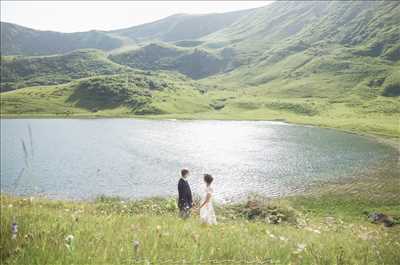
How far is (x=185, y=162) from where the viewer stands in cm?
7531

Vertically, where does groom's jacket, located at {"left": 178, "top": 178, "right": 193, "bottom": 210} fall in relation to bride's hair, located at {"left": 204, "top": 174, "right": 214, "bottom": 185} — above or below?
below

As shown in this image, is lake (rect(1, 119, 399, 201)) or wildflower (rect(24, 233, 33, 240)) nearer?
wildflower (rect(24, 233, 33, 240))

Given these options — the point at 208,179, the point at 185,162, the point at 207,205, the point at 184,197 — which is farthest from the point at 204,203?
the point at 185,162

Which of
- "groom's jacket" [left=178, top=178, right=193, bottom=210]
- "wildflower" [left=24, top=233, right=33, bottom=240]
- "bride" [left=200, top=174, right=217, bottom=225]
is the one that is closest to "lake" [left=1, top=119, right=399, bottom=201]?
"groom's jacket" [left=178, top=178, right=193, bottom=210]

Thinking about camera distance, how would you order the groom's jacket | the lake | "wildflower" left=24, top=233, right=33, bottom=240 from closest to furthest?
"wildflower" left=24, top=233, right=33, bottom=240 → the groom's jacket → the lake

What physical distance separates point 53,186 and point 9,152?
33.4m

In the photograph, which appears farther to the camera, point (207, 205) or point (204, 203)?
point (207, 205)

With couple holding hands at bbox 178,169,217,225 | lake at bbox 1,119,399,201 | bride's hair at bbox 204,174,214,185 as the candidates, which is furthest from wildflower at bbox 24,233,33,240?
lake at bbox 1,119,399,201

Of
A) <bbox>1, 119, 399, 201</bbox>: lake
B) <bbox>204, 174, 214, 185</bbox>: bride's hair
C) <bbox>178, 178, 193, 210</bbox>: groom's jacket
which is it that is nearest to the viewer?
<bbox>204, 174, 214, 185</bbox>: bride's hair

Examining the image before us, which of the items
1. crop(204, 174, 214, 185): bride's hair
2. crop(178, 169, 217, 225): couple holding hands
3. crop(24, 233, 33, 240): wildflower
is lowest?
crop(178, 169, 217, 225): couple holding hands

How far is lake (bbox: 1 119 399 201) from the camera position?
53.4m

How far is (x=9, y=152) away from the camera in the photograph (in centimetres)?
8169

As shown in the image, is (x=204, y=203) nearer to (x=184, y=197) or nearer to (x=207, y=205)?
(x=207, y=205)

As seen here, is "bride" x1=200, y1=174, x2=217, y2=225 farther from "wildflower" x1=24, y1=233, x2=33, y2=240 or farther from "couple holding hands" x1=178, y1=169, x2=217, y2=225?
"wildflower" x1=24, y1=233, x2=33, y2=240
